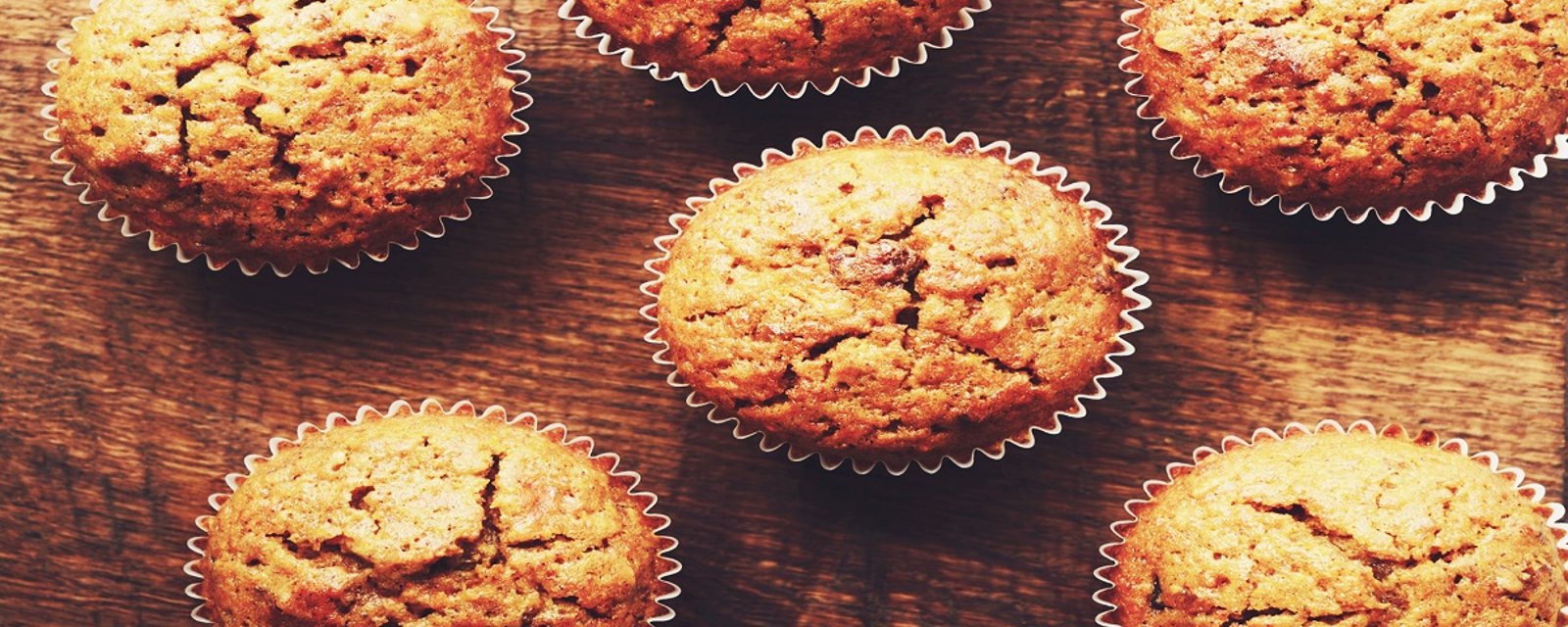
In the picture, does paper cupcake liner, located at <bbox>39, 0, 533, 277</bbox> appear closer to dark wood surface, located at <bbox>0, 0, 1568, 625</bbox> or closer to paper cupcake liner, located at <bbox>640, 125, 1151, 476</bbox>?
dark wood surface, located at <bbox>0, 0, 1568, 625</bbox>

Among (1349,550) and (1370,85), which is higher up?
(1370,85)

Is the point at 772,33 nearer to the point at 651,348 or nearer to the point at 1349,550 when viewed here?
the point at 651,348

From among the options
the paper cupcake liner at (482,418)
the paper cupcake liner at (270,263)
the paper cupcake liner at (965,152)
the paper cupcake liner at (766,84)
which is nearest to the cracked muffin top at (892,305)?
the paper cupcake liner at (965,152)

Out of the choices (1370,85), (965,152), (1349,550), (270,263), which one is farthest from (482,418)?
(1370,85)

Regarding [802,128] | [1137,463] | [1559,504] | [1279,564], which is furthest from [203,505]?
[1559,504]

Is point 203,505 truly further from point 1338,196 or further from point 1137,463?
point 1338,196

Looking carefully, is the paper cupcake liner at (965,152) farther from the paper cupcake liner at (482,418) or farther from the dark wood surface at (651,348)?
the paper cupcake liner at (482,418)
